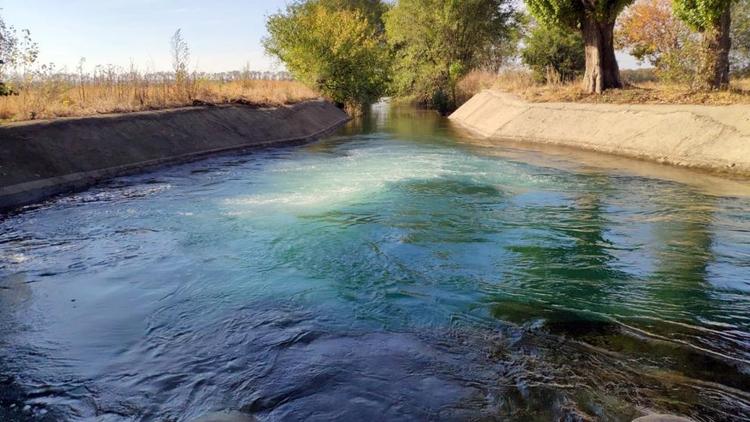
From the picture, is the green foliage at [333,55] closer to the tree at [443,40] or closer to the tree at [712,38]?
the tree at [443,40]

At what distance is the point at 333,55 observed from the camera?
33.4 meters

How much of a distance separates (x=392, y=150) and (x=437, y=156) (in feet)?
7.38

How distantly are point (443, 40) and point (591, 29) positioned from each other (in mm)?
18968

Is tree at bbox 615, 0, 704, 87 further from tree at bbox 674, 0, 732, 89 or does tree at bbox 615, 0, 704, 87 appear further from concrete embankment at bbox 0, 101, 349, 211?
concrete embankment at bbox 0, 101, 349, 211

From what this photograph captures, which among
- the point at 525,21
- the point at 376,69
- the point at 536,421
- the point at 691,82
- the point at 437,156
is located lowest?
the point at 536,421

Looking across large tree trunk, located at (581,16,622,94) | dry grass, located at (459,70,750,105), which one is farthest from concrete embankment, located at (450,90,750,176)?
large tree trunk, located at (581,16,622,94)

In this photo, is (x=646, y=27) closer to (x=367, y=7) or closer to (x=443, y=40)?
(x=443, y=40)

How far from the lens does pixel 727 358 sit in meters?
5.14

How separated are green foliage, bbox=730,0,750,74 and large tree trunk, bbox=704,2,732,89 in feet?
40.7

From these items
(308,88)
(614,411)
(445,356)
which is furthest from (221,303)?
(308,88)

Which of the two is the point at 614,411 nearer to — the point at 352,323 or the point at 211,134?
the point at 352,323

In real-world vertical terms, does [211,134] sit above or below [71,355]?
above

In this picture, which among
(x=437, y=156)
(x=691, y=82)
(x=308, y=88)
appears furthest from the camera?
(x=308, y=88)

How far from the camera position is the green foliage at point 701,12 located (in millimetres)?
17641
